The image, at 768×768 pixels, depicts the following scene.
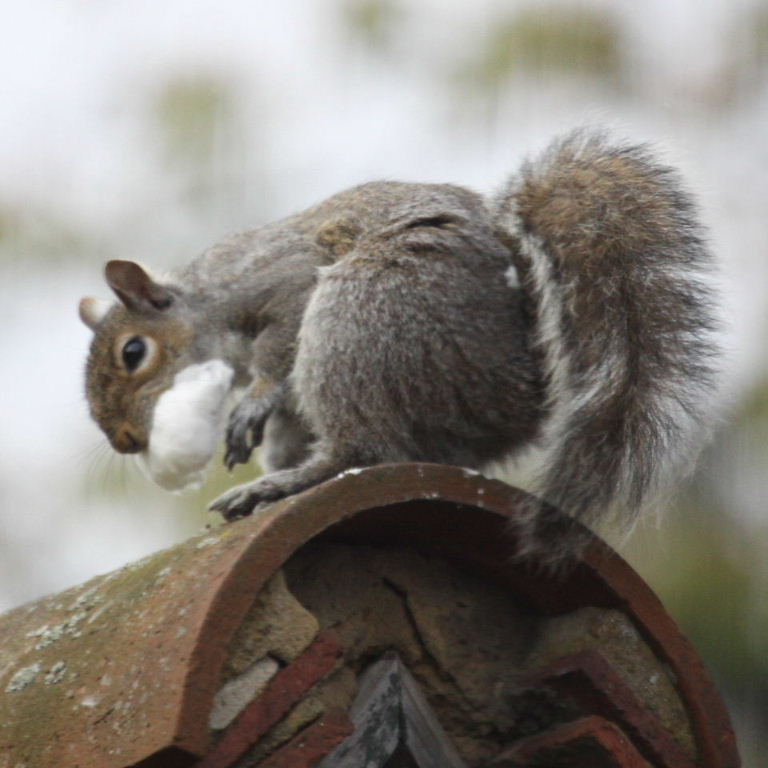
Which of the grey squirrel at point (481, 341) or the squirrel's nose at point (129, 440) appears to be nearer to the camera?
the grey squirrel at point (481, 341)

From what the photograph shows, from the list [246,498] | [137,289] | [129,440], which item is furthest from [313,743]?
[137,289]

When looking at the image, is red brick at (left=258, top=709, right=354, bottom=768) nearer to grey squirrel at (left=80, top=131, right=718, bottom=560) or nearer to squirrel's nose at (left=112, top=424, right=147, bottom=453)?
grey squirrel at (left=80, top=131, right=718, bottom=560)

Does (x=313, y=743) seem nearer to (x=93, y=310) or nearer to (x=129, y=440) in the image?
(x=129, y=440)

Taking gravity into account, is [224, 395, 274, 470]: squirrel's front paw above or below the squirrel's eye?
below

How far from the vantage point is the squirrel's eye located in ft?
8.02

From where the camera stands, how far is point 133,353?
2455 millimetres

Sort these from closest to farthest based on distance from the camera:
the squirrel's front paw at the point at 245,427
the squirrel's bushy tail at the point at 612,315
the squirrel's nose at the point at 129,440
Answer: the squirrel's bushy tail at the point at 612,315
the squirrel's front paw at the point at 245,427
the squirrel's nose at the point at 129,440

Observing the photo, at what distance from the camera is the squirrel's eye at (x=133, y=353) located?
2444mm

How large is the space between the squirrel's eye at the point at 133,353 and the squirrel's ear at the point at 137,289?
85 millimetres

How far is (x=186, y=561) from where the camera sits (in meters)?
1.62

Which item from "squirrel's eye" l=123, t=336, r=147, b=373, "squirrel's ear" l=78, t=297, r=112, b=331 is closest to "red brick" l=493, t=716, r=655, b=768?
"squirrel's eye" l=123, t=336, r=147, b=373

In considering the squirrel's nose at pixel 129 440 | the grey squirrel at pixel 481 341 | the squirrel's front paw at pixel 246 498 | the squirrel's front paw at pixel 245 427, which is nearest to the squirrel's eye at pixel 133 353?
the grey squirrel at pixel 481 341

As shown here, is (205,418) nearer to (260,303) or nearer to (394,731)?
(260,303)

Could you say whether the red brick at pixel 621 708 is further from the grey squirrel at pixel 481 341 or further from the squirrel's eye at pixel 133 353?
the squirrel's eye at pixel 133 353
